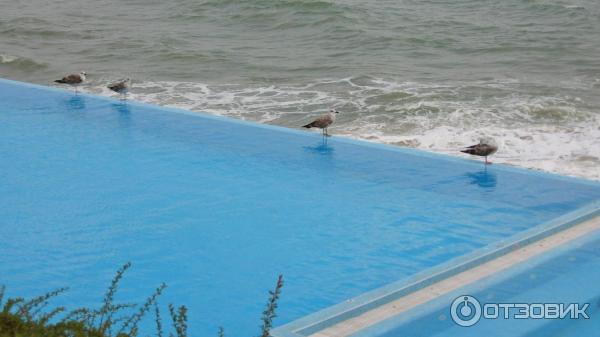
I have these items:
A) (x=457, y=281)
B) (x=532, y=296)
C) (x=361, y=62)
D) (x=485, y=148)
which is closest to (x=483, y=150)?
(x=485, y=148)

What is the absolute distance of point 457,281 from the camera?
5.65 meters

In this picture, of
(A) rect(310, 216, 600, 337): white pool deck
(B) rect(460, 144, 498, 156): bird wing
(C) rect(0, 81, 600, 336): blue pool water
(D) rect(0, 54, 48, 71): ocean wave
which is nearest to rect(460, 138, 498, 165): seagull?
(B) rect(460, 144, 498, 156): bird wing

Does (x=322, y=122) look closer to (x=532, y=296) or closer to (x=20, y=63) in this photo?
(x=532, y=296)

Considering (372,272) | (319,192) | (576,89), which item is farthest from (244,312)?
(576,89)

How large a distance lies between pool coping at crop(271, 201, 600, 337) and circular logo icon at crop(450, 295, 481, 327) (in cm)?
33

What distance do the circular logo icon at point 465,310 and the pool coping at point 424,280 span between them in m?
0.33

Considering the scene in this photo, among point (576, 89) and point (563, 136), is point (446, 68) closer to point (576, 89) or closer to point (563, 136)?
point (576, 89)

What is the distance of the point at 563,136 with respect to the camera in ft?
40.8

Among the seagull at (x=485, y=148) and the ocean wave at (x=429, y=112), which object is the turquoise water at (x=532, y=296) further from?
the ocean wave at (x=429, y=112)

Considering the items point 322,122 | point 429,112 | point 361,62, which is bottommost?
point 361,62

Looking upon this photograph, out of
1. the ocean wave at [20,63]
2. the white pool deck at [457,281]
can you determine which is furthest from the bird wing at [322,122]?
the ocean wave at [20,63]

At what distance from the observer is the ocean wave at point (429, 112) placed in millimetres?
11750

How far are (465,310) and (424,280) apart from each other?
0.45 meters

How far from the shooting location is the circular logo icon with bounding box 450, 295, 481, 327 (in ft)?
16.6
